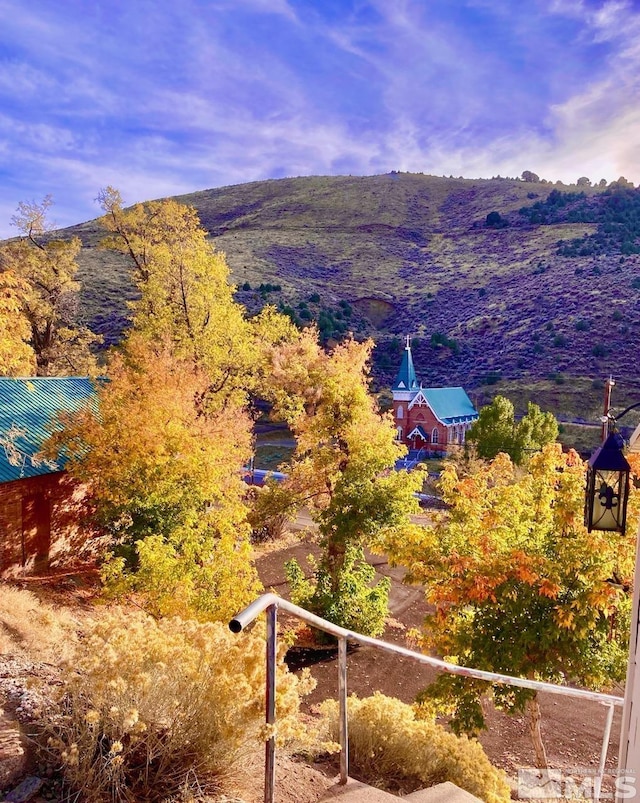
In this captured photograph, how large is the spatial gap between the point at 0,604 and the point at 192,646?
9.01 metres

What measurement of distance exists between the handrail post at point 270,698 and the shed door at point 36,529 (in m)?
14.4

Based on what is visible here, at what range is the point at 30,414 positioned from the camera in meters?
16.2

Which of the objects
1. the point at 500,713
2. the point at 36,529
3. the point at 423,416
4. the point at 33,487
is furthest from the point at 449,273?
the point at 500,713

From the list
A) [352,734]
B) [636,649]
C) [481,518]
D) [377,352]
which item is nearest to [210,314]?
[481,518]

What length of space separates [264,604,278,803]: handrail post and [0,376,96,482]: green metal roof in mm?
11932

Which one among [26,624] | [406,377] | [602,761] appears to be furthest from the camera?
[406,377]

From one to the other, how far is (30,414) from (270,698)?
15353 mm

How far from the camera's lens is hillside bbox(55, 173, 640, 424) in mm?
55688

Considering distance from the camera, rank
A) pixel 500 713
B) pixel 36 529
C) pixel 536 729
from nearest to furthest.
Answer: pixel 536 729, pixel 500 713, pixel 36 529

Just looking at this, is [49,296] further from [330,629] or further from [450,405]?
[450,405]

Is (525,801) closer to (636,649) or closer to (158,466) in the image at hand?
(636,649)

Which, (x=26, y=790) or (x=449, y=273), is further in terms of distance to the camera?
(x=449, y=273)

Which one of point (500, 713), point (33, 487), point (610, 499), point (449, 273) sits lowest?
point (500, 713)

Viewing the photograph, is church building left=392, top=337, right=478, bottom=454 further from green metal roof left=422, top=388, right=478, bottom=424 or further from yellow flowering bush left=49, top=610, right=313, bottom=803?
yellow flowering bush left=49, top=610, right=313, bottom=803
